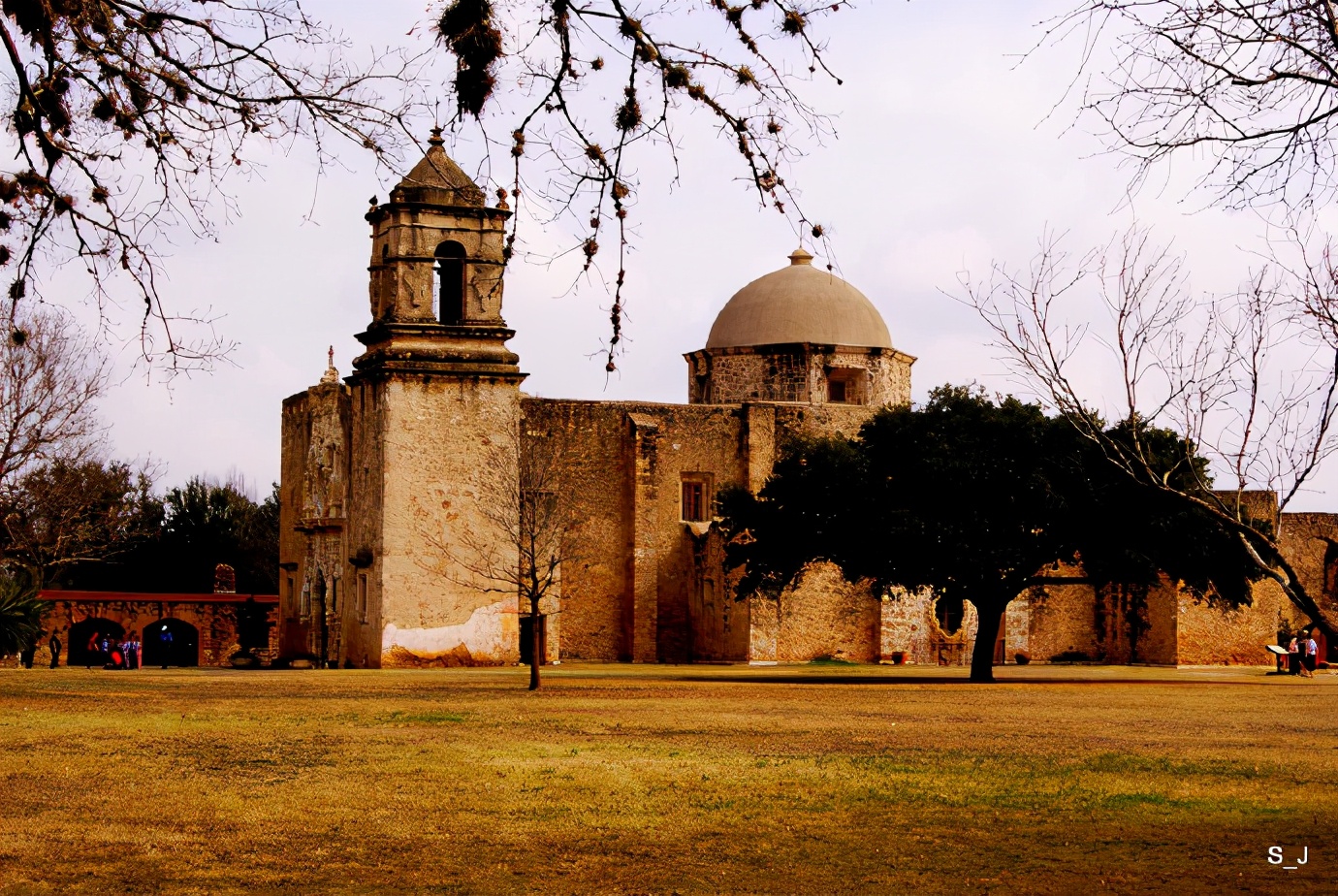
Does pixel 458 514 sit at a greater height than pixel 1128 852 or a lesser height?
greater

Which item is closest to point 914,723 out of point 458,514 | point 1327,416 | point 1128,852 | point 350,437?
point 1128,852

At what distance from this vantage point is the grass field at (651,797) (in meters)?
8.52

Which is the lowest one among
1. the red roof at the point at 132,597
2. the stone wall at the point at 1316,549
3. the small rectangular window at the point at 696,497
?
the red roof at the point at 132,597

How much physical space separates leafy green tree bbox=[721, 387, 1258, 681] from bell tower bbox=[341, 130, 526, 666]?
503 centimetres

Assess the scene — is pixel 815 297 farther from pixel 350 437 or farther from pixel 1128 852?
pixel 1128 852

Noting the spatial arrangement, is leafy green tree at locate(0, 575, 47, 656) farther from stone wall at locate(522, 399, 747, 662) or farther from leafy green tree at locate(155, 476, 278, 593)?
leafy green tree at locate(155, 476, 278, 593)

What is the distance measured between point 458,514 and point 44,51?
23213 millimetres

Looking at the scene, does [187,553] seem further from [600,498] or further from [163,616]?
[600,498]

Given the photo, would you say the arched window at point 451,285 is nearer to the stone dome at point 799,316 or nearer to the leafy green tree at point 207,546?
the stone dome at point 799,316

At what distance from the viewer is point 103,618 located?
3791cm

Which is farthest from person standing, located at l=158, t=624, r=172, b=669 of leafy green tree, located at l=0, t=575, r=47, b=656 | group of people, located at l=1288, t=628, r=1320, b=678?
group of people, located at l=1288, t=628, r=1320, b=678

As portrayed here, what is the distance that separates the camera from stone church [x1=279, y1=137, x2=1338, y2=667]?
97.7ft

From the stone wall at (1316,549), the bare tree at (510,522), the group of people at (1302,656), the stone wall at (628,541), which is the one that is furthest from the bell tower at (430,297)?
the stone wall at (1316,549)

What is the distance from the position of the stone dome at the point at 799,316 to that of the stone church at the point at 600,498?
6cm
